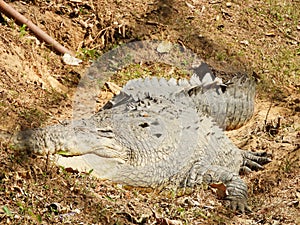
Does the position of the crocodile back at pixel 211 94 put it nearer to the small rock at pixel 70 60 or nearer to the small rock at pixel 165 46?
the small rock at pixel 70 60

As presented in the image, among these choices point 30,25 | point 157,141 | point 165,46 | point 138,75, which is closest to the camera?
point 157,141

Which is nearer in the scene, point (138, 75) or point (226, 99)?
point (226, 99)

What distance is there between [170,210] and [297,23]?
488 cm

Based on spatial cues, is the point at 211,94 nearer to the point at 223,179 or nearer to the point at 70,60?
the point at 223,179

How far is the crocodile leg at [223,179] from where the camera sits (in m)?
5.14

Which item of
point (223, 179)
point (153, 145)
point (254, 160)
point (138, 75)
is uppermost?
point (153, 145)

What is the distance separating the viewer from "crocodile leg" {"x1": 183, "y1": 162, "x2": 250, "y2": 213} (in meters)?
5.14

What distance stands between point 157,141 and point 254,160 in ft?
3.49

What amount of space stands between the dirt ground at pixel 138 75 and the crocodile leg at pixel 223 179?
102 mm

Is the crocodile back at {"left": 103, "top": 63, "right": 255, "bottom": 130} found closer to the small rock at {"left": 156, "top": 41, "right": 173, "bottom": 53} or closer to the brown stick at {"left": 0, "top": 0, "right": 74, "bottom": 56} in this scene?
the brown stick at {"left": 0, "top": 0, "right": 74, "bottom": 56}

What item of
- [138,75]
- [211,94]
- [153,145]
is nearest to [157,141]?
[153,145]

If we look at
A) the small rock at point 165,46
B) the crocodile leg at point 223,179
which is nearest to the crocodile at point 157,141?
the crocodile leg at point 223,179

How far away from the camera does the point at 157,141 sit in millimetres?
5598

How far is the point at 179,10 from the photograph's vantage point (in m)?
8.61
